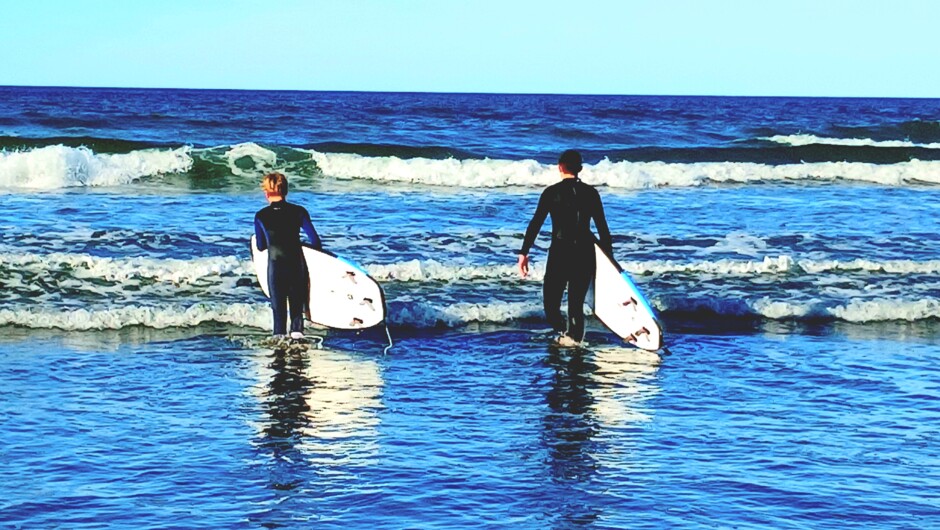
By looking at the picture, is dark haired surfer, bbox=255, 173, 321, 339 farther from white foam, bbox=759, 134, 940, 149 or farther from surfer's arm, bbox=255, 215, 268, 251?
white foam, bbox=759, 134, 940, 149

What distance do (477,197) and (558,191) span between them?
12154 mm

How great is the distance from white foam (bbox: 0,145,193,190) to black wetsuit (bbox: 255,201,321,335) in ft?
43.1

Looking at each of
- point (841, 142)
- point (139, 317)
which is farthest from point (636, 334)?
point (841, 142)

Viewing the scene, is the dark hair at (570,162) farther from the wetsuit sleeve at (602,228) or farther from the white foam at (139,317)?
the white foam at (139,317)

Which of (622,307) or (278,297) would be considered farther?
(622,307)

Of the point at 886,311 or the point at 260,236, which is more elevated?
the point at 260,236

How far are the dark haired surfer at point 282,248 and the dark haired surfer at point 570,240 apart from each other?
1846 mm

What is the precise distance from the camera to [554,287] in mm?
10500

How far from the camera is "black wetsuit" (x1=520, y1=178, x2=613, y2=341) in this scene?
33.8 ft

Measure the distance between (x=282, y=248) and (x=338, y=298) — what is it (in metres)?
0.71

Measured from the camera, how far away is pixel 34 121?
3944 cm

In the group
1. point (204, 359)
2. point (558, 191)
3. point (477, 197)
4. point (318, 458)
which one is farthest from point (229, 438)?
point (477, 197)

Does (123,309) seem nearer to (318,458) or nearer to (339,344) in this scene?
(339,344)

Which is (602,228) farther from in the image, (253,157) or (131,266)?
(253,157)
